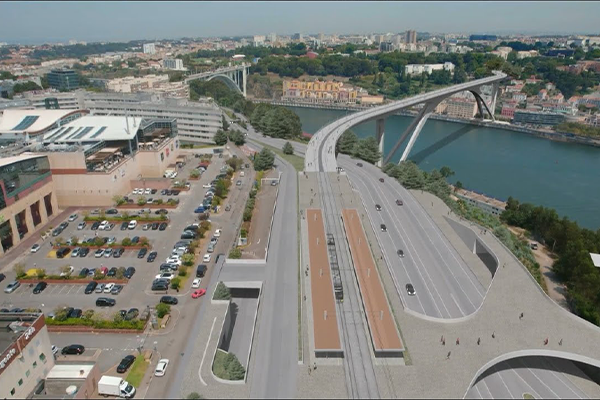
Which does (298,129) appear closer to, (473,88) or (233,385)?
(473,88)

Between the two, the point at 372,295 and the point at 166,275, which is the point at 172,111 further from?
the point at 372,295

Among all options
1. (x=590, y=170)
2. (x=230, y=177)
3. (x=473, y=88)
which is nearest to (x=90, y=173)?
(x=230, y=177)

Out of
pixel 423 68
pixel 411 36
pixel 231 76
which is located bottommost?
pixel 231 76

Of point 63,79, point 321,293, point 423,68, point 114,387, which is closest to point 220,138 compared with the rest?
point 321,293

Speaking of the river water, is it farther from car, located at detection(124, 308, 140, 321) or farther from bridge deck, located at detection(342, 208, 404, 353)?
car, located at detection(124, 308, 140, 321)

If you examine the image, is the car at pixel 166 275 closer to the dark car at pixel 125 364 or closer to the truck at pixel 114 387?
the dark car at pixel 125 364

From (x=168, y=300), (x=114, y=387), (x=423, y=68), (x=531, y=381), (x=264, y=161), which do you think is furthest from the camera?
(x=423, y=68)

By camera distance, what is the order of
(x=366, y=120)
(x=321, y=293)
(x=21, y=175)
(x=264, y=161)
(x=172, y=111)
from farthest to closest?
(x=172, y=111) < (x=366, y=120) < (x=264, y=161) < (x=21, y=175) < (x=321, y=293)

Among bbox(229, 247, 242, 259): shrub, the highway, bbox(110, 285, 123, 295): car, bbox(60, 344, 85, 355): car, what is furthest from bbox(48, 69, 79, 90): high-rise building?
bbox(60, 344, 85, 355): car
